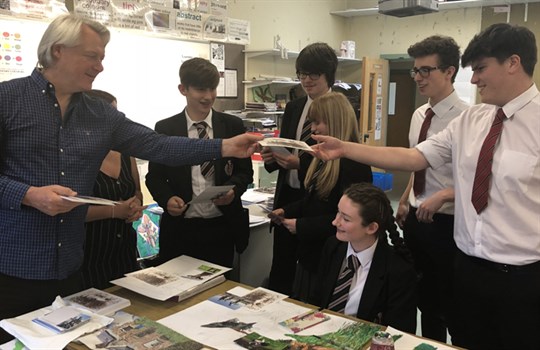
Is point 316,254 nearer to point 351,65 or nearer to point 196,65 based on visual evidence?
point 196,65

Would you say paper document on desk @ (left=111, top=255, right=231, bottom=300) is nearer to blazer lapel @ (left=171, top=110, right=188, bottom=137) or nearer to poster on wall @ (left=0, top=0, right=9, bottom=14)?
blazer lapel @ (left=171, top=110, right=188, bottom=137)

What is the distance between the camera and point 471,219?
1.78m

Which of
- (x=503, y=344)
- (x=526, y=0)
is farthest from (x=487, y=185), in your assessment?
(x=526, y=0)

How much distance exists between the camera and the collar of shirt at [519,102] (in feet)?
5.61

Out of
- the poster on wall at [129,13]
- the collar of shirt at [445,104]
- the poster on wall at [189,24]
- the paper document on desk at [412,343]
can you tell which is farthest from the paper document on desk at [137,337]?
the poster on wall at [189,24]

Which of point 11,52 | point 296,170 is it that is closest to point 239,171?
point 296,170

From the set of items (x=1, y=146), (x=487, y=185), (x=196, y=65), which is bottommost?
(x=487, y=185)

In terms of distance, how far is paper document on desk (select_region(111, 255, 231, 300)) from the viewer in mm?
1778

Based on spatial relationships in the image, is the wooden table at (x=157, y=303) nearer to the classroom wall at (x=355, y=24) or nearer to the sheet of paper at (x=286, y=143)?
the sheet of paper at (x=286, y=143)

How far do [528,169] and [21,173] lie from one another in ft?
5.63

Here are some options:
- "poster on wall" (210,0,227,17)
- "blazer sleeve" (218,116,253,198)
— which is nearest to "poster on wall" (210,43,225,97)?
"poster on wall" (210,0,227,17)

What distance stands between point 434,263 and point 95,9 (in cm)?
346

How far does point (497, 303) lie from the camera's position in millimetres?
1731

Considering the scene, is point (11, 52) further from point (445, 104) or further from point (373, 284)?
point (373, 284)
